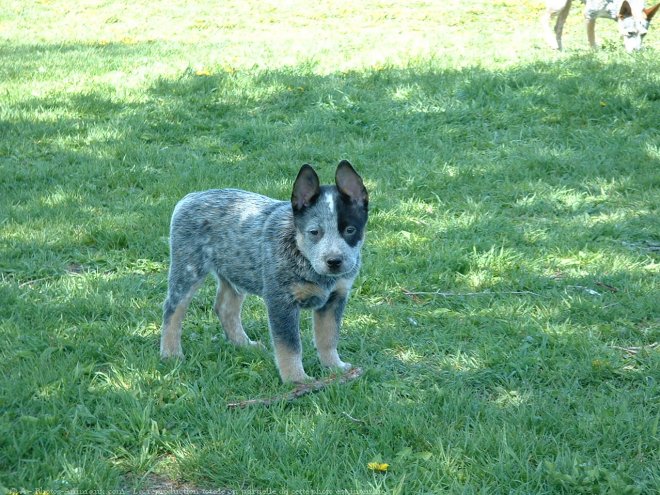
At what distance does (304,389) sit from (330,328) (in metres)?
0.49

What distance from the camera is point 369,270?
6398 mm

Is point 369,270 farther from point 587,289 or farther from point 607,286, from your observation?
point 607,286

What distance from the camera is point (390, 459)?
3891 mm

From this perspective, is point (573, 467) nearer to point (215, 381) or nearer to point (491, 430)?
point (491, 430)

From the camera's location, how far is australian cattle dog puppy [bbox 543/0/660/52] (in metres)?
13.5

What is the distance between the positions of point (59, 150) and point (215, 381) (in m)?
5.43

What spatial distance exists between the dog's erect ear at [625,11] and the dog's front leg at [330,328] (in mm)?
10770

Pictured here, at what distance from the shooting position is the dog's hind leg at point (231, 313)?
17.4 feet

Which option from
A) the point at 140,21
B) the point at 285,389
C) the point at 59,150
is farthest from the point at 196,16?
the point at 285,389

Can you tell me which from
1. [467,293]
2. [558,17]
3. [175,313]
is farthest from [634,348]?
[558,17]

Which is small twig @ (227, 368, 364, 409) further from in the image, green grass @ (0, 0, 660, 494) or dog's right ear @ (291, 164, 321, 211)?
dog's right ear @ (291, 164, 321, 211)

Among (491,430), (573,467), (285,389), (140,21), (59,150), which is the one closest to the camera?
(573,467)

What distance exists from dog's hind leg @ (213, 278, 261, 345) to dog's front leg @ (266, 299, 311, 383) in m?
0.62

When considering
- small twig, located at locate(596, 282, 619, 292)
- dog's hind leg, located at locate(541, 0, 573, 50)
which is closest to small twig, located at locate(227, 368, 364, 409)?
small twig, located at locate(596, 282, 619, 292)
